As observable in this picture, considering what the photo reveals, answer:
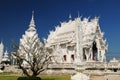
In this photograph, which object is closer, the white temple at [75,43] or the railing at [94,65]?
the railing at [94,65]

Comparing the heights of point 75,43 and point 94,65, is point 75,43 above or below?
above

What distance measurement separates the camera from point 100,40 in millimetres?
50344

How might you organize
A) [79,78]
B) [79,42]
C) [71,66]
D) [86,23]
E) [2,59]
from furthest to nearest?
[2,59], [86,23], [71,66], [79,42], [79,78]

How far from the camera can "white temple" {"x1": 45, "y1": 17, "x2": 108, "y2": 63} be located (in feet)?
161

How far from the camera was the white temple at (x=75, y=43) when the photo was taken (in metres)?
48.9

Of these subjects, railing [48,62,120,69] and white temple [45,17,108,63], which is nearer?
railing [48,62,120,69]

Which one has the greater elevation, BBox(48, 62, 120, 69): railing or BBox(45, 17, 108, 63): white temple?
BBox(45, 17, 108, 63): white temple

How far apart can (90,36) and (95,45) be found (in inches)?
135

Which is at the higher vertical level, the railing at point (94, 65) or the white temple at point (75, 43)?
the white temple at point (75, 43)

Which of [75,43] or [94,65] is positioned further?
[75,43]

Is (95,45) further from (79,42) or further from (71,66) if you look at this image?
(79,42)

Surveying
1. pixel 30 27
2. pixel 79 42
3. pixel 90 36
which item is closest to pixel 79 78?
pixel 79 42

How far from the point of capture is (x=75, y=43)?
1953 inches

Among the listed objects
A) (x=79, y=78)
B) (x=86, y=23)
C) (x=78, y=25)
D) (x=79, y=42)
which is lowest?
(x=79, y=78)
